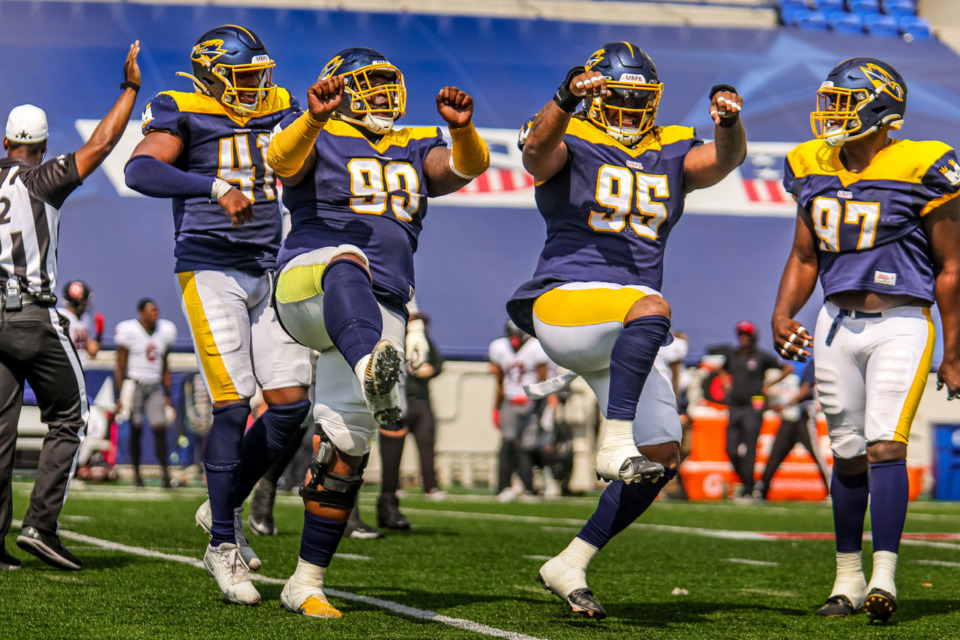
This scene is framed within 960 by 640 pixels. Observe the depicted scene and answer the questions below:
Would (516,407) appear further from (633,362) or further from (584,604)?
(633,362)

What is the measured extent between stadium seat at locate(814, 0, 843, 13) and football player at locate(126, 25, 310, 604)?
20.1 m

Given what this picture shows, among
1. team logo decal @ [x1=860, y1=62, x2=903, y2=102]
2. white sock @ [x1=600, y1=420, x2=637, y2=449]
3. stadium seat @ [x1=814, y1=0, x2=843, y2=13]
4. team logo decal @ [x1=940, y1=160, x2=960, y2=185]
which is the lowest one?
white sock @ [x1=600, y1=420, x2=637, y2=449]

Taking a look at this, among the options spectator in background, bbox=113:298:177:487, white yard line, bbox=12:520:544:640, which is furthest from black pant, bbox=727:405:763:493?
white yard line, bbox=12:520:544:640

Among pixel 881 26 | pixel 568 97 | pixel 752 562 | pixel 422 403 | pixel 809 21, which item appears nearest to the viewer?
pixel 568 97

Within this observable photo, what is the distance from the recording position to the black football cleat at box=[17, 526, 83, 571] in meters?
4.97

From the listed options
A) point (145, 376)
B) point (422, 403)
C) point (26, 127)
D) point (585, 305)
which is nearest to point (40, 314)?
point (26, 127)

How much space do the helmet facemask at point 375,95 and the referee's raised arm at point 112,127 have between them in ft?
3.10

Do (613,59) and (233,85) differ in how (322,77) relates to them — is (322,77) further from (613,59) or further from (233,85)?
(613,59)

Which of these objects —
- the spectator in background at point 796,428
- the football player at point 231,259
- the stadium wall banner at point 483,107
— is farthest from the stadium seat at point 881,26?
the football player at point 231,259

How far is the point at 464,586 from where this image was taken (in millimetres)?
5035

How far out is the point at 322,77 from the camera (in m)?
4.19

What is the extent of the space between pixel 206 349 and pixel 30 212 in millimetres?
937

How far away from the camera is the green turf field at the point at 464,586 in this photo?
152 inches

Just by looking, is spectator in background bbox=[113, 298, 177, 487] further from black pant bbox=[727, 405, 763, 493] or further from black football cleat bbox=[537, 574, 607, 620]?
black football cleat bbox=[537, 574, 607, 620]
